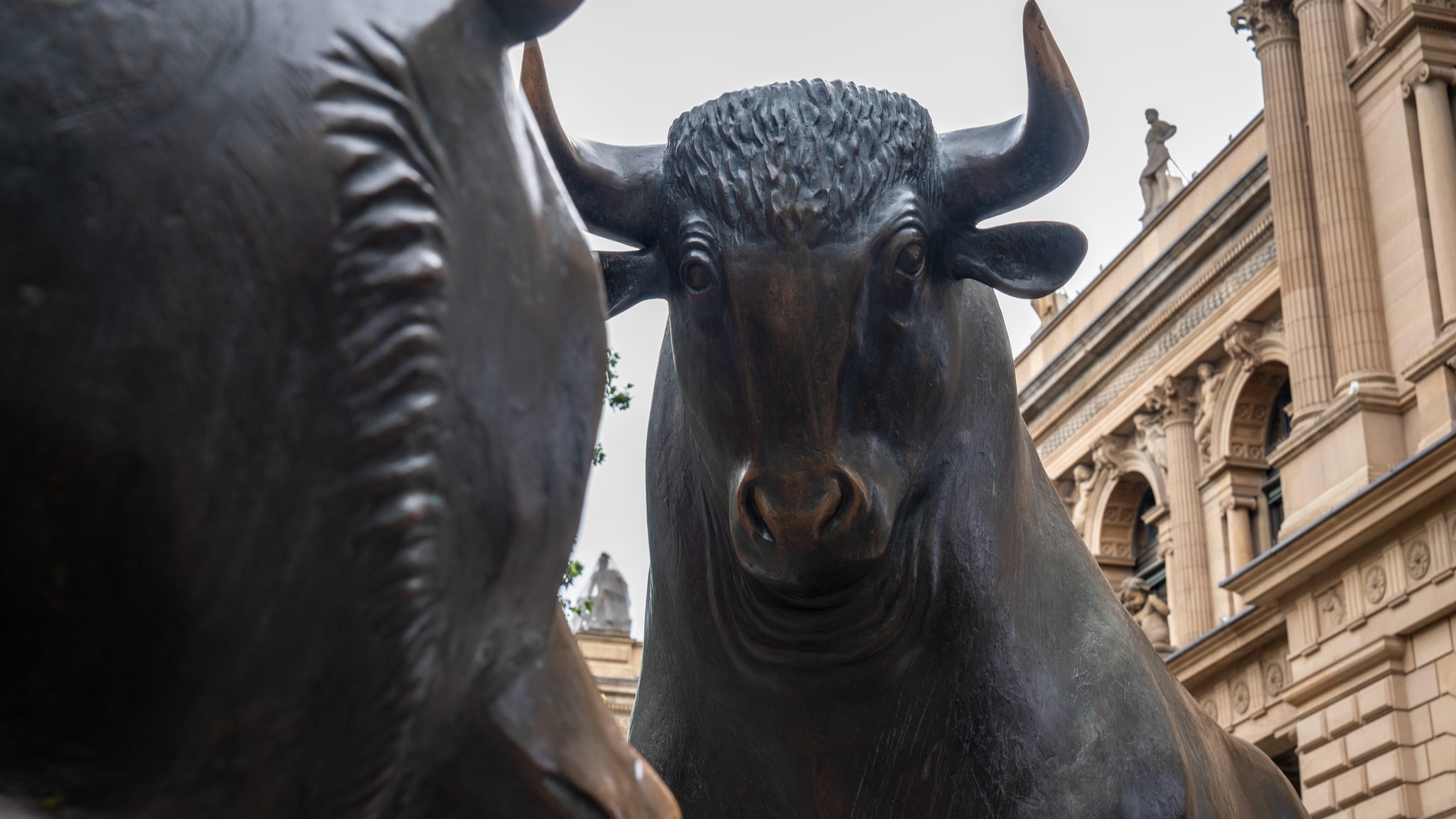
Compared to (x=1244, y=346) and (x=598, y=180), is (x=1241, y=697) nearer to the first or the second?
(x=1244, y=346)

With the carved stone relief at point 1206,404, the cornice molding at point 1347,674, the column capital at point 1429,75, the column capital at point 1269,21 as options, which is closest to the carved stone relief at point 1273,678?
the cornice molding at point 1347,674

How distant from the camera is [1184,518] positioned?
27.7m

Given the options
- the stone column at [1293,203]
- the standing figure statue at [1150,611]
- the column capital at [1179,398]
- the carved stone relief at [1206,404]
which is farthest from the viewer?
the column capital at [1179,398]

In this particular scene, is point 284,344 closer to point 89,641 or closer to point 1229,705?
point 89,641

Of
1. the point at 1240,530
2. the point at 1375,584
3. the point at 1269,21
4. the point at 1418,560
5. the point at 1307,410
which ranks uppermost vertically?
the point at 1269,21

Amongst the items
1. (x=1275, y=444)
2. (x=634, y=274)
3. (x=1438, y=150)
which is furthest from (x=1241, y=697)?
(x=634, y=274)

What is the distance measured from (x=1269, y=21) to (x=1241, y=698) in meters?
9.80

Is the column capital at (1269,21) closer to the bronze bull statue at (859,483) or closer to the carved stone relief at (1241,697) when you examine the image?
the carved stone relief at (1241,697)

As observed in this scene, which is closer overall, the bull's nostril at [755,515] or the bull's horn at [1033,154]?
the bull's nostril at [755,515]

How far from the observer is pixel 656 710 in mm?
2916

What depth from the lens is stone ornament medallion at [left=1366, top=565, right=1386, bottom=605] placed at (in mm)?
18375

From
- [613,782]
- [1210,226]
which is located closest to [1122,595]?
[1210,226]

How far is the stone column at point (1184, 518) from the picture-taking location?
88.2 ft

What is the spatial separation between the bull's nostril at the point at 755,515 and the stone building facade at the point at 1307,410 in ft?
52.1
